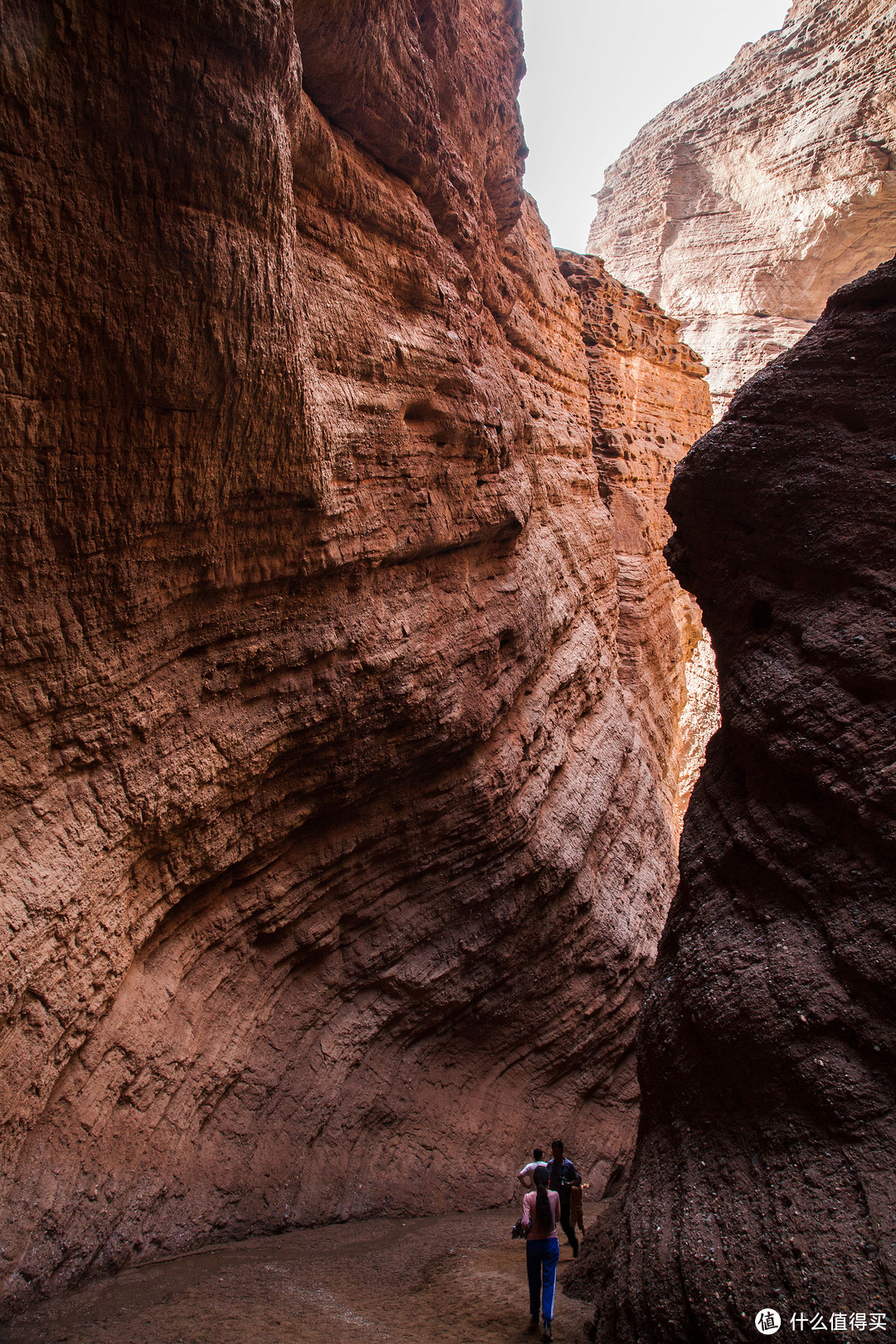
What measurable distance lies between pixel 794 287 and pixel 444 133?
987 inches

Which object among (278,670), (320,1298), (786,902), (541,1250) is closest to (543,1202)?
(541,1250)

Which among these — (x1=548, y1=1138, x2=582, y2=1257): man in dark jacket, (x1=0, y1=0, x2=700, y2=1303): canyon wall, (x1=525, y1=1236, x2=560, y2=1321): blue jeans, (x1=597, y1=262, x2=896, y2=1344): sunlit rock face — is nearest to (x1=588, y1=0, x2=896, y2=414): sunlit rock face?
(x1=0, y1=0, x2=700, y2=1303): canyon wall

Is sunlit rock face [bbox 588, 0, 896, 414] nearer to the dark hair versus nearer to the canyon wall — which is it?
the canyon wall

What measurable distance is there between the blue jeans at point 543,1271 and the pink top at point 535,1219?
0.10 ft

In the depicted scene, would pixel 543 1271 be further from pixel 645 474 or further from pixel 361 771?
pixel 645 474

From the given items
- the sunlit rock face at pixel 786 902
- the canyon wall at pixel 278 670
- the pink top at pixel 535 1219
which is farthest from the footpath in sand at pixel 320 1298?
the sunlit rock face at pixel 786 902

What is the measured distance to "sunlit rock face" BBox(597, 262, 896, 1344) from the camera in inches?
131

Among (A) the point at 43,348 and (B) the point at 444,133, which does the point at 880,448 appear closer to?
(A) the point at 43,348

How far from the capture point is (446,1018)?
7.29m

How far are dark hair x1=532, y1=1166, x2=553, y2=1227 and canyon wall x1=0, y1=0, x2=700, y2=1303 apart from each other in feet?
6.88

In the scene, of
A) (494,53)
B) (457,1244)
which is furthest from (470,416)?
(457,1244)

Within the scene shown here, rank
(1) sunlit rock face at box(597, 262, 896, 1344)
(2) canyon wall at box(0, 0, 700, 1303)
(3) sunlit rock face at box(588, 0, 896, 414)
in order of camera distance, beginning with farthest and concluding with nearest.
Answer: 1. (3) sunlit rock face at box(588, 0, 896, 414)
2. (2) canyon wall at box(0, 0, 700, 1303)
3. (1) sunlit rock face at box(597, 262, 896, 1344)

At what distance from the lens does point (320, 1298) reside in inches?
176

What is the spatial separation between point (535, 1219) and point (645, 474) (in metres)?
12.5
